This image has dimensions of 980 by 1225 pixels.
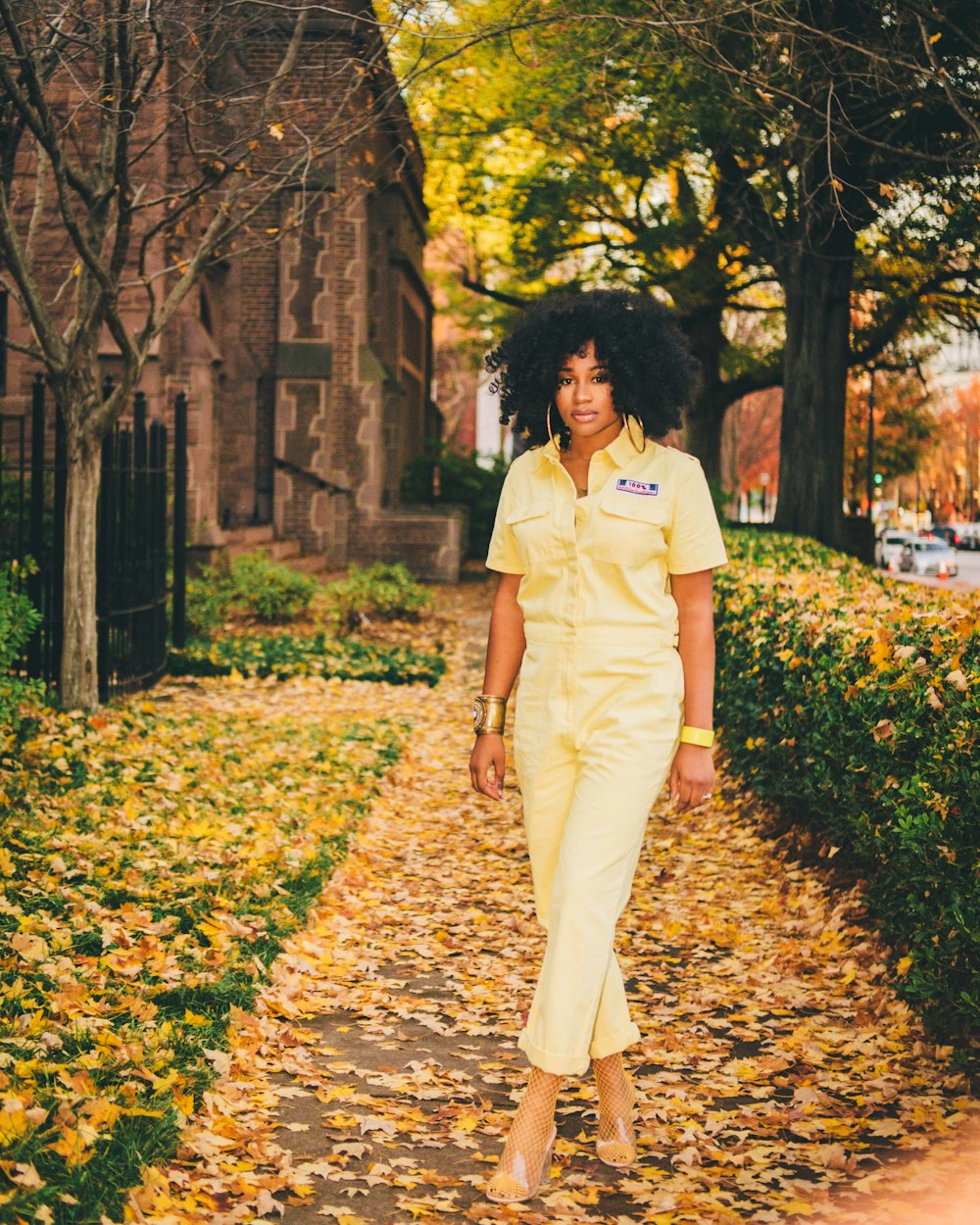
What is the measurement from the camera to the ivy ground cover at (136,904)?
371cm

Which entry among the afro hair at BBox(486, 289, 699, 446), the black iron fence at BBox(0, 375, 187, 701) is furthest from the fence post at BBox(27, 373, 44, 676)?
the afro hair at BBox(486, 289, 699, 446)

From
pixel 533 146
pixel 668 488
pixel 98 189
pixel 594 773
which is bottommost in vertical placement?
pixel 594 773

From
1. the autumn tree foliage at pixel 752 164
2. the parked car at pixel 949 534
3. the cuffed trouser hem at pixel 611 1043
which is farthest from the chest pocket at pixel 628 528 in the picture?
the parked car at pixel 949 534

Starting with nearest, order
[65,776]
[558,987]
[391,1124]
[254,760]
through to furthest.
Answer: [558,987], [391,1124], [65,776], [254,760]

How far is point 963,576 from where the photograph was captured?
2025 inches

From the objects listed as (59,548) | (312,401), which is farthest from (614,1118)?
(312,401)

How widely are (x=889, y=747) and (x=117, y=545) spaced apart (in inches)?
288

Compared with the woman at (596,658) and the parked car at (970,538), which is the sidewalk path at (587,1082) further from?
the parked car at (970,538)

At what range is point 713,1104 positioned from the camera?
4395 millimetres

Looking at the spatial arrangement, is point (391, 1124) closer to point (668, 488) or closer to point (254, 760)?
point (668, 488)

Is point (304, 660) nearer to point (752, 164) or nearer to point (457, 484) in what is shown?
point (752, 164)

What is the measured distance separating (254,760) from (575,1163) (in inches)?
215

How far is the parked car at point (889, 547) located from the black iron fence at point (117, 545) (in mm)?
38551

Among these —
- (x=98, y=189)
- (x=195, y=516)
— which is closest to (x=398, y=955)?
(x=98, y=189)
